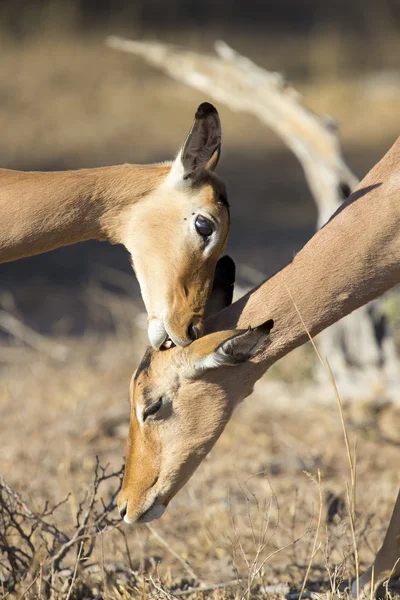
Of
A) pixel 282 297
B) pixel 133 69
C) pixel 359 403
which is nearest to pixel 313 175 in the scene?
pixel 359 403

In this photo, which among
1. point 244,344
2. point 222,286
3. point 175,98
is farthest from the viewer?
point 175,98

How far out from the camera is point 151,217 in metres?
4.35

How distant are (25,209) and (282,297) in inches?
49.1

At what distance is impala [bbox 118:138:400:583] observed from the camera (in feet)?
12.0

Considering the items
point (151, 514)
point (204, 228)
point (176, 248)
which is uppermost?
point (204, 228)

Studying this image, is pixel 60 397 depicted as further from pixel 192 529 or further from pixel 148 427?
pixel 148 427

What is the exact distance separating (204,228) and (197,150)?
388 mm

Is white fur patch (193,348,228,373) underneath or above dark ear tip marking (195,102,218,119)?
underneath

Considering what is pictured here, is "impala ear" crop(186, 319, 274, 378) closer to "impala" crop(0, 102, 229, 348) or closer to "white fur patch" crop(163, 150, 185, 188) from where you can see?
"impala" crop(0, 102, 229, 348)

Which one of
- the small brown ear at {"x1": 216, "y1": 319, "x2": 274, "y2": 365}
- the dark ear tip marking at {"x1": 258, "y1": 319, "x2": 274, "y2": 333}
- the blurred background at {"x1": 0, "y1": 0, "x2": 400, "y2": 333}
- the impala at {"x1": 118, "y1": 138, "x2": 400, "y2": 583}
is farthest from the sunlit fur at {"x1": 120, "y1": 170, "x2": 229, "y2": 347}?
the blurred background at {"x1": 0, "y1": 0, "x2": 400, "y2": 333}

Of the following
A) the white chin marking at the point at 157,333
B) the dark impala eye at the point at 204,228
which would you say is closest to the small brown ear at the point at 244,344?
the white chin marking at the point at 157,333

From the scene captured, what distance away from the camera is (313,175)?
22.1ft

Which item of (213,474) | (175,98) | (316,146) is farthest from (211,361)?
(175,98)

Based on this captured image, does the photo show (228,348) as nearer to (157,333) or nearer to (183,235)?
(157,333)
